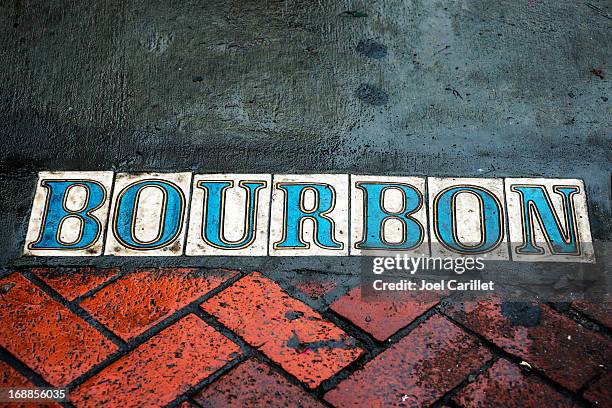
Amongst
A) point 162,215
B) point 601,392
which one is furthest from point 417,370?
point 162,215

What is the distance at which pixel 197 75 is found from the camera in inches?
95.6

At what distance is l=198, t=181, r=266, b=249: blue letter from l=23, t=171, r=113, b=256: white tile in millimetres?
321

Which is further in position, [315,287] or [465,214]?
[465,214]

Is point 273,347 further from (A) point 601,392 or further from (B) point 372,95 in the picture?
(B) point 372,95

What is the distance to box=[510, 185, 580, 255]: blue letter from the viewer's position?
2.00 m

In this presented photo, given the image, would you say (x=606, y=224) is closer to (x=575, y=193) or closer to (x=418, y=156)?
(x=575, y=193)

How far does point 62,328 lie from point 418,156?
49.2 inches

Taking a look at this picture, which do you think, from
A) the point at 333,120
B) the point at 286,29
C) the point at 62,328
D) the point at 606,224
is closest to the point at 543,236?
the point at 606,224

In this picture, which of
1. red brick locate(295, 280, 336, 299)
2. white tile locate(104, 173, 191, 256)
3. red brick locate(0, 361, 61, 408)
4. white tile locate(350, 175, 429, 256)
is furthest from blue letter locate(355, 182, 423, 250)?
red brick locate(0, 361, 61, 408)

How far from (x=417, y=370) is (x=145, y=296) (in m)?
0.80

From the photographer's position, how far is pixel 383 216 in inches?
80.9

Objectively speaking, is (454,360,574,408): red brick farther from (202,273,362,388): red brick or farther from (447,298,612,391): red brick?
(202,273,362,388): red brick

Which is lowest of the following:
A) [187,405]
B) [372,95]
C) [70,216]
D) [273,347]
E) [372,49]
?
[187,405]

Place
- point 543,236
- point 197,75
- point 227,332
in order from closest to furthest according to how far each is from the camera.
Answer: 1. point 227,332
2. point 543,236
3. point 197,75
